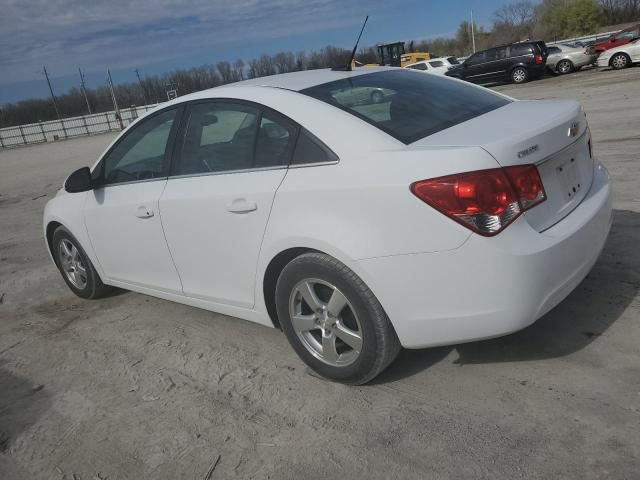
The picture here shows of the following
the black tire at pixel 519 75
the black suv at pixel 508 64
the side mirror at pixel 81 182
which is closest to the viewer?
the side mirror at pixel 81 182

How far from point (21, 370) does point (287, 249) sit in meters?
2.23

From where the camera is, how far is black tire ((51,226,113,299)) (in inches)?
192

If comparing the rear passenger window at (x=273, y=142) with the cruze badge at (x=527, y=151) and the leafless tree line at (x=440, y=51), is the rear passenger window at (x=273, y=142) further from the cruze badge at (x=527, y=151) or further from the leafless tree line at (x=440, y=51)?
the leafless tree line at (x=440, y=51)

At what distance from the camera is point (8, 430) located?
3.22 meters

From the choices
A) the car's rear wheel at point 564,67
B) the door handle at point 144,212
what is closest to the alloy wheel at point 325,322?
the door handle at point 144,212

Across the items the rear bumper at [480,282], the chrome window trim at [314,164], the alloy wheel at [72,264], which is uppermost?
the chrome window trim at [314,164]

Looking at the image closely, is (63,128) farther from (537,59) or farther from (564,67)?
(564,67)

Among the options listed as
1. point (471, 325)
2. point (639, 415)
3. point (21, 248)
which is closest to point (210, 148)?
point (471, 325)

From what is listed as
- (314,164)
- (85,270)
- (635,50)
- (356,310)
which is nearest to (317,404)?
(356,310)

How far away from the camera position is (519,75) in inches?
1033

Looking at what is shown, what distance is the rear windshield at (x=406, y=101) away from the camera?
3.00m

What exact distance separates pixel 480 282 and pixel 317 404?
3.60 ft

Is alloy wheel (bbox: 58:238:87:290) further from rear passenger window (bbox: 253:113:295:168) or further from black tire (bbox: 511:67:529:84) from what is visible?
black tire (bbox: 511:67:529:84)

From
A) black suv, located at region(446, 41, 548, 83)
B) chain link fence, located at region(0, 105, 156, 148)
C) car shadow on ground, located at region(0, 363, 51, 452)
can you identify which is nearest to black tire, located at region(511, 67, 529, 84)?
black suv, located at region(446, 41, 548, 83)
